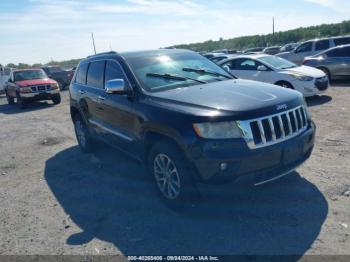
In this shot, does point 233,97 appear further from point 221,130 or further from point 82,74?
point 82,74

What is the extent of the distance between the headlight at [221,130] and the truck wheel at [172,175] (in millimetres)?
405

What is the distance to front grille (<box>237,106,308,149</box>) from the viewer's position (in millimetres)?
3581

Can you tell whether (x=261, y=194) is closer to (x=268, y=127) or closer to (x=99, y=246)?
(x=268, y=127)

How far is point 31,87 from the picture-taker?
1566 centimetres

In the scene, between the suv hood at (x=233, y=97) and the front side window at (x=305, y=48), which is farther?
the front side window at (x=305, y=48)

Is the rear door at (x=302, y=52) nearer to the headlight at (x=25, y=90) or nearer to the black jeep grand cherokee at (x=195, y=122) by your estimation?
the headlight at (x=25, y=90)

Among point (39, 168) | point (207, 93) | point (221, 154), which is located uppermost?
point (207, 93)

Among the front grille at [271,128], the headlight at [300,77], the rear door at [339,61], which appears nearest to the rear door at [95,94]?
the front grille at [271,128]

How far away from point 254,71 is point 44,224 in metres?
8.68

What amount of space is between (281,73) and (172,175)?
7.54m

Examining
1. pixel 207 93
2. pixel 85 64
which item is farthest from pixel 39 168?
pixel 207 93

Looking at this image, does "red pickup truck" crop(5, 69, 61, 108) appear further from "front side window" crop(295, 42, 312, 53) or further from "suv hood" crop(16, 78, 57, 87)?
"front side window" crop(295, 42, 312, 53)

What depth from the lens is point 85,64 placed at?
6668 millimetres

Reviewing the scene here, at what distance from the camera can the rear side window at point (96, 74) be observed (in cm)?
577
